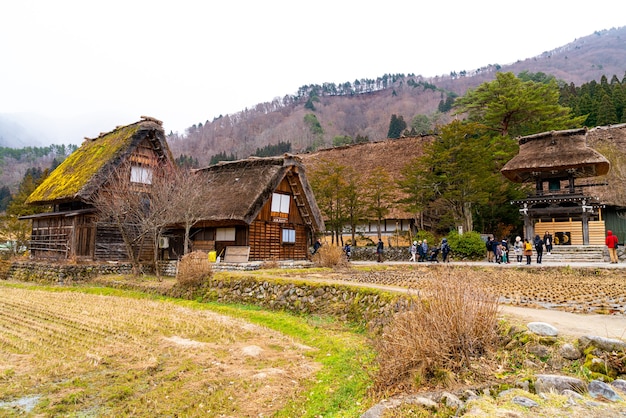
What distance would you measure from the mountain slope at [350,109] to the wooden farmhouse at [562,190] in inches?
1710

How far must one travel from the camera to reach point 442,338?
5.05 meters

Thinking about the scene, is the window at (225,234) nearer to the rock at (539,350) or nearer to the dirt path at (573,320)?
the dirt path at (573,320)

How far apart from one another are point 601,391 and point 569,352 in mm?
957

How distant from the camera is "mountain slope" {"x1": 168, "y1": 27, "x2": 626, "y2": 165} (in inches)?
3346

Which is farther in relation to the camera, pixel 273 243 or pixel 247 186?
pixel 273 243

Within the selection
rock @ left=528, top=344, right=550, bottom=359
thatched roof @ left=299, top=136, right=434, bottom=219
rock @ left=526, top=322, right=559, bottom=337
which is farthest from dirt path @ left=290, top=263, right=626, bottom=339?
thatched roof @ left=299, top=136, right=434, bottom=219

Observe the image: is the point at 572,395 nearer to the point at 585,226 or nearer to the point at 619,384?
the point at 619,384

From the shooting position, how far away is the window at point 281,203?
72.3 ft

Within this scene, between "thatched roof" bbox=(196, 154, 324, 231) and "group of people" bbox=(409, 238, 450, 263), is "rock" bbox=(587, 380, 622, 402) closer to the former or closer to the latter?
"thatched roof" bbox=(196, 154, 324, 231)

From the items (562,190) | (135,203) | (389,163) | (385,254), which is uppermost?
(389,163)

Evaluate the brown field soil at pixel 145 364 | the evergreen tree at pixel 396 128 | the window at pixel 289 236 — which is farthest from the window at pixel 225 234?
the evergreen tree at pixel 396 128

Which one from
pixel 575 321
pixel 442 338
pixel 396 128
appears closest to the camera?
pixel 442 338

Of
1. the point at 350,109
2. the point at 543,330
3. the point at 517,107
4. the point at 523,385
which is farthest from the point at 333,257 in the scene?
the point at 350,109

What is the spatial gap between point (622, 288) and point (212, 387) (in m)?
12.3
